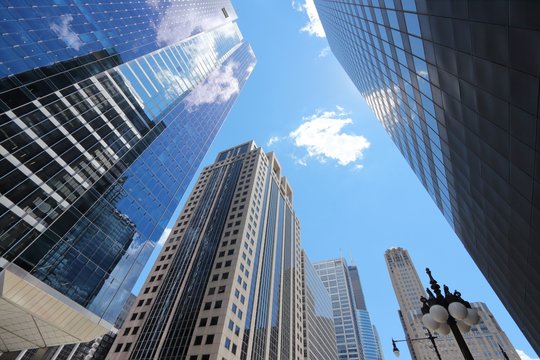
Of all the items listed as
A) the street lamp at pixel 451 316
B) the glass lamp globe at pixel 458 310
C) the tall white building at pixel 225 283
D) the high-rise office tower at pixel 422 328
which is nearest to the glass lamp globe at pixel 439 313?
the street lamp at pixel 451 316

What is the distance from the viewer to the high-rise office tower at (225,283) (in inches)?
1939

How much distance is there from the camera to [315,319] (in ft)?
344

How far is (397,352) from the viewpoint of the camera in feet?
46.4

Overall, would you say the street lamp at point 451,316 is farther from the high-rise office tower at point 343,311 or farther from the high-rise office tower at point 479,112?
the high-rise office tower at point 343,311

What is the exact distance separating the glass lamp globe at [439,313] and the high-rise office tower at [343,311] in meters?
170

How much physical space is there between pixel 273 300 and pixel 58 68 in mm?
61172

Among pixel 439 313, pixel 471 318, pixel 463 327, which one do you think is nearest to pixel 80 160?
pixel 439 313

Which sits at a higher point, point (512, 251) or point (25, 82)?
point (25, 82)

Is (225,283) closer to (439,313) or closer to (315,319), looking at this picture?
(439,313)

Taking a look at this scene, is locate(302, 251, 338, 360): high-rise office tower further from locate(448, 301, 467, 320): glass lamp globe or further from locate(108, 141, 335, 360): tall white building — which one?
locate(448, 301, 467, 320): glass lamp globe

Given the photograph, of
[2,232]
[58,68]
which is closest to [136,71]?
[58,68]

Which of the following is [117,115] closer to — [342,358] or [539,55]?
[539,55]

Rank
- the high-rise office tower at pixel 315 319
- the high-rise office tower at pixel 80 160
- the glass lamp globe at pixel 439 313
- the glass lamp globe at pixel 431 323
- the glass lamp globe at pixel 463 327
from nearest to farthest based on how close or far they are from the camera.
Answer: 1. the glass lamp globe at pixel 439 313
2. the glass lamp globe at pixel 463 327
3. the glass lamp globe at pixel 431 323
4. the high-rise office tower at pixel 80 160
5. the high-rise office tower at pixel 315 319

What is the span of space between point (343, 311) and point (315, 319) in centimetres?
7665
